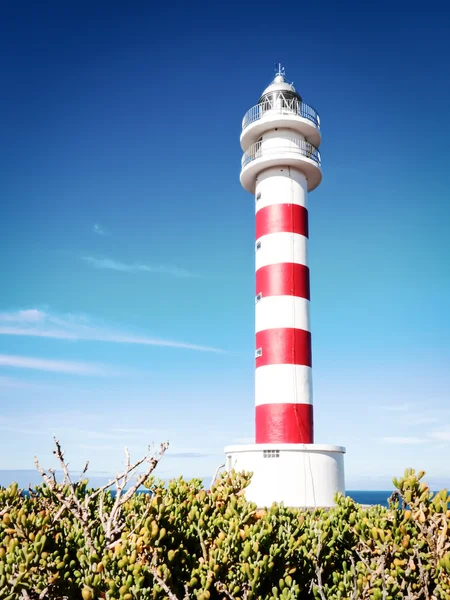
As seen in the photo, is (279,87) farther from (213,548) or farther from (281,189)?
(213,548)

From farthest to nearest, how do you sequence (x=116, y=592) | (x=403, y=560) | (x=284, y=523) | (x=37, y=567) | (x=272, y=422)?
1. (x=272, y=422)
2. (x=284, y=523)
3. (x=403, y=560)
4. (x=37, y=567)
5. (x=116, y=592)

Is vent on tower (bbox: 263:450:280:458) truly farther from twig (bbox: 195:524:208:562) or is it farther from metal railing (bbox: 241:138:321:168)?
metal railing (bbox: 241:138:321:168)

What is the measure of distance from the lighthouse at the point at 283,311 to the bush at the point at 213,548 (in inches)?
355

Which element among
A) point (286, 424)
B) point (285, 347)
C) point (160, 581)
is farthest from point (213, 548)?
point (285, 347)

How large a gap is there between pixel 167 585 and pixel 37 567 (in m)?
1.50

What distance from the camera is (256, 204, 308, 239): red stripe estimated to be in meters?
19.7

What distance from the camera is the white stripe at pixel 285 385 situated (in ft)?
59.5

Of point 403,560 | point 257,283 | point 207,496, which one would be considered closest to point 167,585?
point 207,496

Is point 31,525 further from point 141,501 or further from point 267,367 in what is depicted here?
point 267,367

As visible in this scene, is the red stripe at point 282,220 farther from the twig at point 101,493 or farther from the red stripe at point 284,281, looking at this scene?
the twig at point 101,493

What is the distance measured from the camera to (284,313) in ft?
61.8

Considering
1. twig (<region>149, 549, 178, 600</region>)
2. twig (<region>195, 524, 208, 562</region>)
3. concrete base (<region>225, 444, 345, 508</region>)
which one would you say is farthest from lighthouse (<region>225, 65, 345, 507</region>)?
twig (<region>149, 549, 178, 600</region>)

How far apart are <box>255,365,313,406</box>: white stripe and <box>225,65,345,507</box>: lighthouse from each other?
3 centimetres

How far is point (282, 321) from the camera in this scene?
61.5 feet
